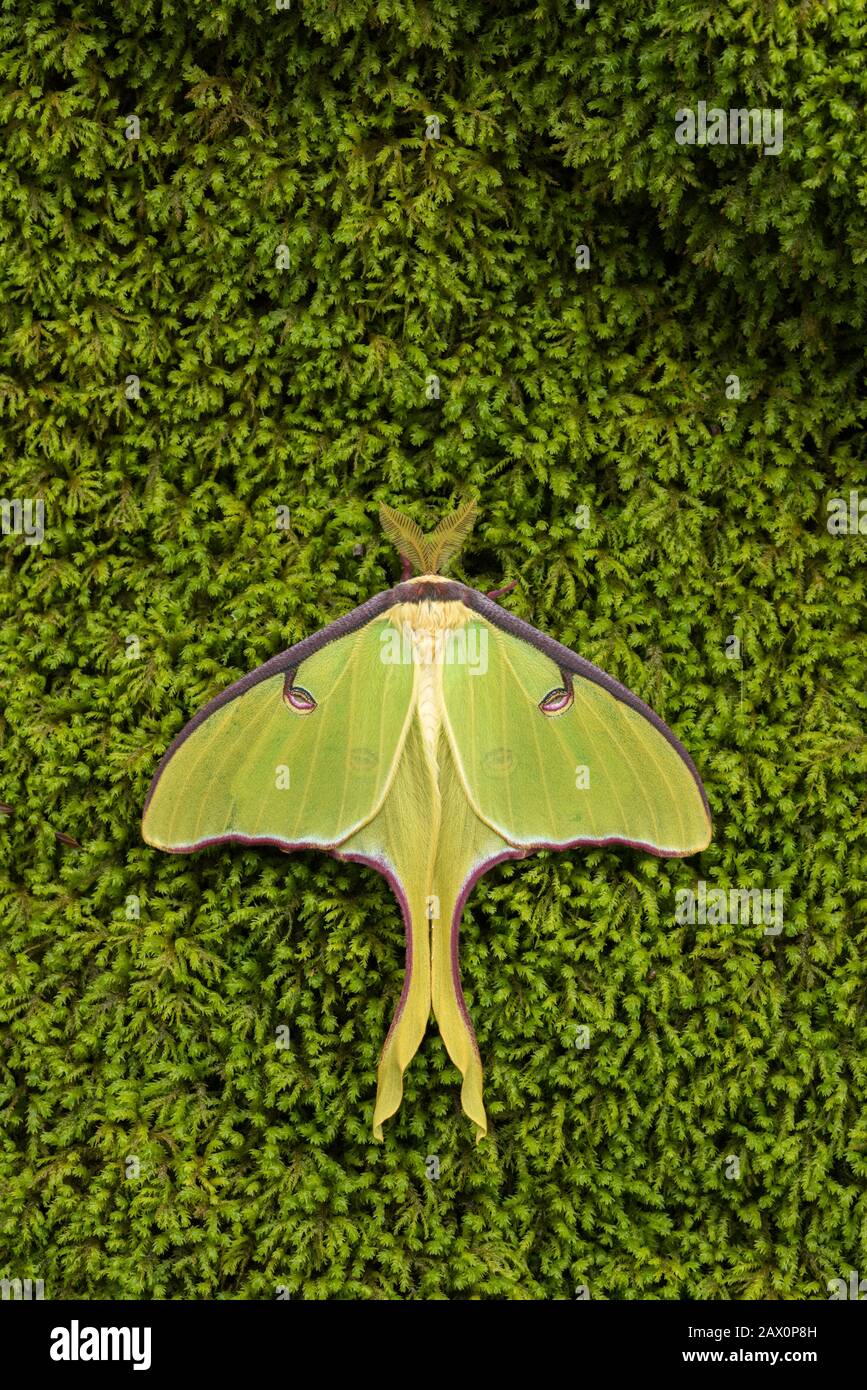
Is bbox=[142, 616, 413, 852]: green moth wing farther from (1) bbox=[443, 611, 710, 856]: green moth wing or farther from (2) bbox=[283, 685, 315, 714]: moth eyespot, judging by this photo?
(1) bbox=[443, 611, 710, 856]: green moth wing

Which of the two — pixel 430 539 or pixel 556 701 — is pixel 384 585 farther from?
pixel 556 701

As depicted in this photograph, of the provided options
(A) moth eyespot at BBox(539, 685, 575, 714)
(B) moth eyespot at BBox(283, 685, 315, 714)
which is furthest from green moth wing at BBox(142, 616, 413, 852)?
(A) moth eyespot at BBox(539, 685, 575, 714)

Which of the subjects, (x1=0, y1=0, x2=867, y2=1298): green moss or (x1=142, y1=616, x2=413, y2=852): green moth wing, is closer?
(x1=142, y1=616, x2=413, y2=852): green moth wing

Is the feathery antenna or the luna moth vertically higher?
the feathery antenna

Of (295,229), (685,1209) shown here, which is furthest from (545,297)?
(685,1209)

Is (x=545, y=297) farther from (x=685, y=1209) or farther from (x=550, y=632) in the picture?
(x=685, y=1209)
